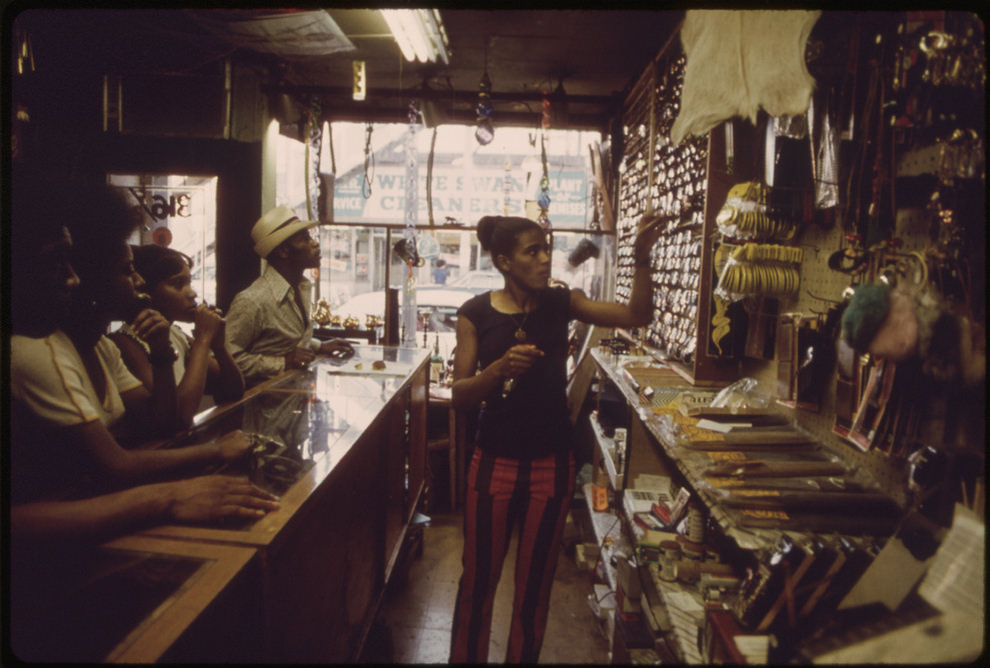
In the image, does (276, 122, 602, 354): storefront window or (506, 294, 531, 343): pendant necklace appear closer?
(506, 294, 531, 343): pendant necklace

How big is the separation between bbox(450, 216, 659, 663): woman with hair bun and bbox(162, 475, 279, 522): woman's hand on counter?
0.78m

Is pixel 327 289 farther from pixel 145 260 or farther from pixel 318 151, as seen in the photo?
pixel 145 260

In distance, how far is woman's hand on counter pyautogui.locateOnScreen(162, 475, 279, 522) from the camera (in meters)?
1.26

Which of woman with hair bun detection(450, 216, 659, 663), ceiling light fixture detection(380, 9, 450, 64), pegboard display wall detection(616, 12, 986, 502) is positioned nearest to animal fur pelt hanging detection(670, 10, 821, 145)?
pegboard display wall detection(616, 12, 986, 502)

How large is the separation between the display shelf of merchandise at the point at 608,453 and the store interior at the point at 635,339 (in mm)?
21

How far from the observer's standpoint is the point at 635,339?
471 cm

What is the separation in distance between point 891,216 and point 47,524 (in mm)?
2068

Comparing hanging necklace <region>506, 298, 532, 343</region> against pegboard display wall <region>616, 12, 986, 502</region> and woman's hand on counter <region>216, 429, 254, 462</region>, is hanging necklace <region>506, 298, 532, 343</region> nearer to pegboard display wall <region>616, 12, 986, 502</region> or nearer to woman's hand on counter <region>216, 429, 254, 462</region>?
pegboard display wall <region>616, 12, 986, 502</region>

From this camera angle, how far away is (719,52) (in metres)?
1.62

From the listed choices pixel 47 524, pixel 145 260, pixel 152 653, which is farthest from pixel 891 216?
pixel 145 260

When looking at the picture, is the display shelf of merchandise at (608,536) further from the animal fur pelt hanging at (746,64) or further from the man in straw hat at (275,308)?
the animal fur pelt hanging at (746,64)

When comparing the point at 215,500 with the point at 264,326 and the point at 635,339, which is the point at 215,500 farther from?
the point at 635,339

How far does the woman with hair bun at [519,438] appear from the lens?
6.39 feet

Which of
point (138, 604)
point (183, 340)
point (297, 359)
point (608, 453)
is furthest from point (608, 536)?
point (138, 604)
